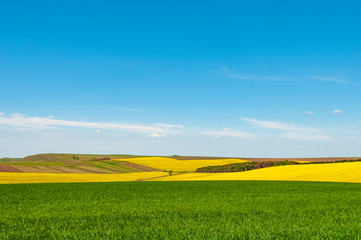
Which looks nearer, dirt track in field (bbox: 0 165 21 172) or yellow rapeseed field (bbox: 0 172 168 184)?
yellow rapeseed field (bbox: 0 172 168 184)

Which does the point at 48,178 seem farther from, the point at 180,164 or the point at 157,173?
the point at 180,164

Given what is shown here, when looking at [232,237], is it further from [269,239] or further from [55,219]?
[55,219]

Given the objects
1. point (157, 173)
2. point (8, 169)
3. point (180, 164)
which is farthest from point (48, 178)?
point (180, 164)

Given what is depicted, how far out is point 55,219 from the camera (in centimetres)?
1078

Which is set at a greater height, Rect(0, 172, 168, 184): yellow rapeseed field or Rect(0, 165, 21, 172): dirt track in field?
Rect(0, 165, 21, 172): dirt track in field

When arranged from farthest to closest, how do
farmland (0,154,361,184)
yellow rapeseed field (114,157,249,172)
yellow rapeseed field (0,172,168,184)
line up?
1. yellow rapeseed field (114,157,249,172)
2. yellow rapeseed field (0,172,168,184)
3. farmland (0,154,361,184)

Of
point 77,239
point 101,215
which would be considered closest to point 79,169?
point 101,215

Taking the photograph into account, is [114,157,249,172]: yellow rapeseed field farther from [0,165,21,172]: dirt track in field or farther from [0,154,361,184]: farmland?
[0,165,21,172]: dirt track in field

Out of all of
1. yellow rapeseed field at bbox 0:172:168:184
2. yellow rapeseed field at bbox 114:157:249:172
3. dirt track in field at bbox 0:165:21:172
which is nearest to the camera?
yellow rapeseed field at bbox 0:172:168:184

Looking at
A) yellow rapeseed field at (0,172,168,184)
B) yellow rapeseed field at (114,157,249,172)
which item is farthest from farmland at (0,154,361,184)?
yellow rapeseed field at (114,157,249,172)

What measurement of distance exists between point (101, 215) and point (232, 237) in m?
5.97

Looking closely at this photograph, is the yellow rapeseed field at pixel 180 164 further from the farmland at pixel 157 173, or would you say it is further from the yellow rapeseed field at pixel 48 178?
the yellow rapeseed field at pixel 48 178

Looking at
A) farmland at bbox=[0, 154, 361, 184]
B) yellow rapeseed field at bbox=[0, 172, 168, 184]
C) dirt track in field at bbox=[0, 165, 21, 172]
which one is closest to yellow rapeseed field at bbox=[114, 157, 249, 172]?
farmland at bbox=[0, 154, 361, 184]

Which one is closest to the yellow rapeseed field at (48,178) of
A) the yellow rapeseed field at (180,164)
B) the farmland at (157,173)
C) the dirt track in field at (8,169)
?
the farmland at (157,173)
